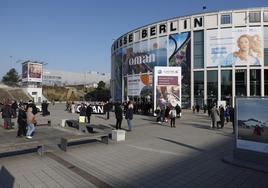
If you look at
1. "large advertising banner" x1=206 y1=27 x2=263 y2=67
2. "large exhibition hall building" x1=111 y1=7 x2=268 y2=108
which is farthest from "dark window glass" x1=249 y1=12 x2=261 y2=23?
"large advertising banner" x1=206 y1=27 x2=263 y2=67

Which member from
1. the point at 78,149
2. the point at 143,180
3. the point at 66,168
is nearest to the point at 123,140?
the point at 78,149

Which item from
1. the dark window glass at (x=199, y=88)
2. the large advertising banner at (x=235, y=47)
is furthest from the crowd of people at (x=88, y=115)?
the dark window glass at (x=199, y=88)

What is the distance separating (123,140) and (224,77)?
45.9 metres

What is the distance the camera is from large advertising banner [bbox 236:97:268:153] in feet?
29.8

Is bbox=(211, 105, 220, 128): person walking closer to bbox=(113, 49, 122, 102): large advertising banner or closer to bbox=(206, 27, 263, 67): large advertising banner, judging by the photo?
bbox=(206, 27, 263, 67): large advertising banner

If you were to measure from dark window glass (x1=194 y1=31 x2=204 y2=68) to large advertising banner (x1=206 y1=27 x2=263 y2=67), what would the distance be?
124cm

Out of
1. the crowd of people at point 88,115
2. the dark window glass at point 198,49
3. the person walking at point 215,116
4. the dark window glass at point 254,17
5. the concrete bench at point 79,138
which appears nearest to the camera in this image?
the concrete bench at point 79,138

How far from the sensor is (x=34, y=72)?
76375mm

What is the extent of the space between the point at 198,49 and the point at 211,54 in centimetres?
296

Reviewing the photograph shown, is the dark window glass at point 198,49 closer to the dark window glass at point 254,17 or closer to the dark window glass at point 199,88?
the dark window glass at point 199,88

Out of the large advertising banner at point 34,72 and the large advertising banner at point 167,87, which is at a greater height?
the large advertising banner at point 34,72

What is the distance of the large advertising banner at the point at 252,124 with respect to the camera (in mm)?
9094

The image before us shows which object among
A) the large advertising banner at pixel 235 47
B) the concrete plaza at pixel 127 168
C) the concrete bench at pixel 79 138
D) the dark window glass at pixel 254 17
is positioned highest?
the dark window glass at pixel 254 17

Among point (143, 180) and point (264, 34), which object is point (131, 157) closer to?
point (143, 180)
